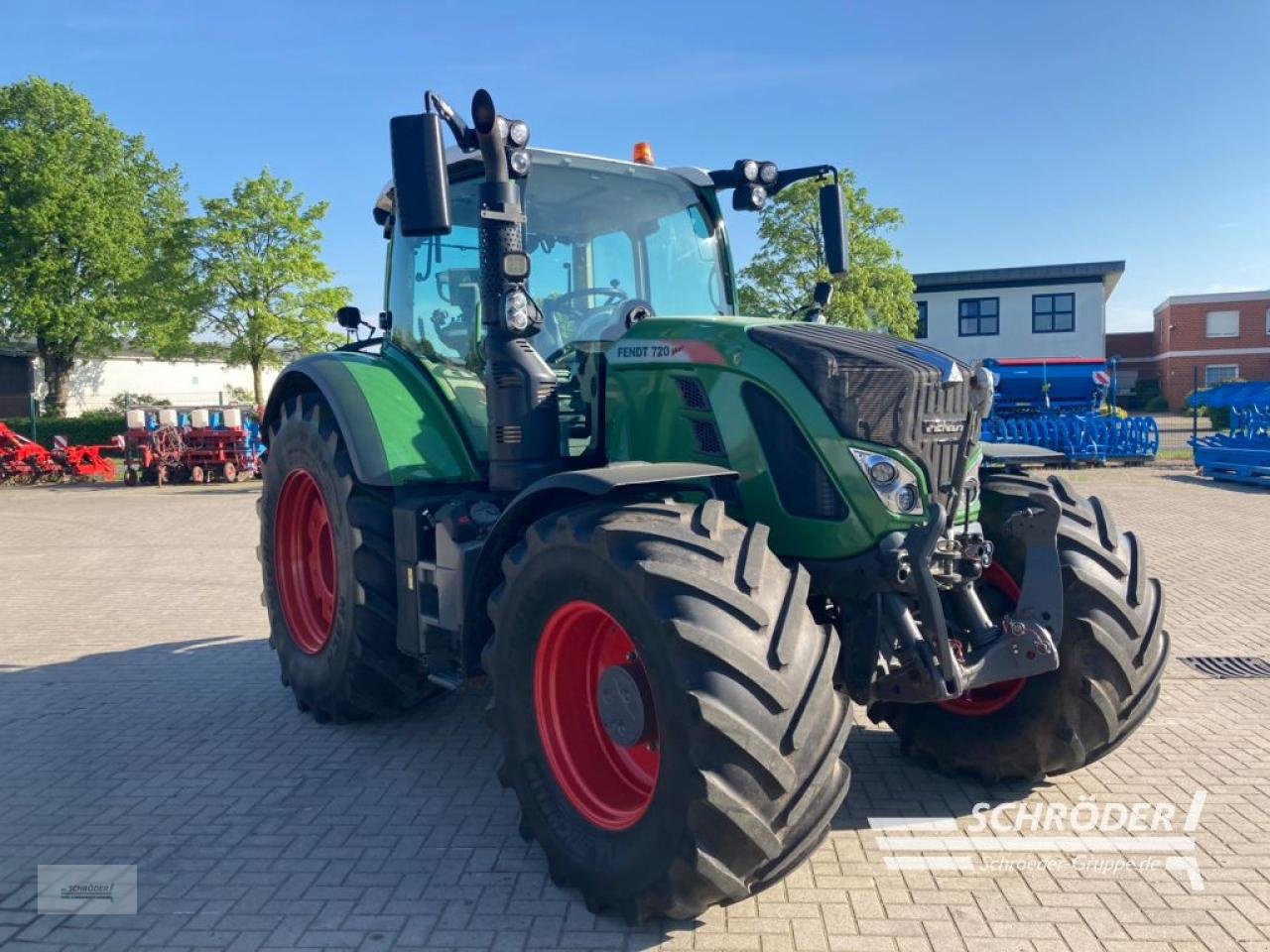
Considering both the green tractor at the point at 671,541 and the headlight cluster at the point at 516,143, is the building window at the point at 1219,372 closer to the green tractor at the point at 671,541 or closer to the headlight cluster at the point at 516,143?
the green tractor at the point at 671,541

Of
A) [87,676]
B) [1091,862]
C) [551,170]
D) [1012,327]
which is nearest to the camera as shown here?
[1091,862]

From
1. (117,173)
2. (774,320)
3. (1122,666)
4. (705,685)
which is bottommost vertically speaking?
(1122,666)

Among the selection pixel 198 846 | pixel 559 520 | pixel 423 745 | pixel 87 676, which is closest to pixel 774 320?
pixel 559 520

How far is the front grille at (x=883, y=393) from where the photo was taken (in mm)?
3250

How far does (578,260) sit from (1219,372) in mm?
49835

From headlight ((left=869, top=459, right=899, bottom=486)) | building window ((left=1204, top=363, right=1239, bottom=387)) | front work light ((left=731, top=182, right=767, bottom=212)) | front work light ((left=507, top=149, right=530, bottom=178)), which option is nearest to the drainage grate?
headlight ((left=869, top=459, right=899, bottom=486))

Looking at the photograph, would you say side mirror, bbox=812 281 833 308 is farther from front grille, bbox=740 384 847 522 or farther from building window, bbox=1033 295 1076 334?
building window, bbox=1033 295 1076 334

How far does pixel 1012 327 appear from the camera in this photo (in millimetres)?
40094

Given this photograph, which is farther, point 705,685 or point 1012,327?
point 1012,327

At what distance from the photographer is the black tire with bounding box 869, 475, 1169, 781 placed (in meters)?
3.50

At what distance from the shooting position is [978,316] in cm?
4041

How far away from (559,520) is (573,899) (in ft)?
4.08

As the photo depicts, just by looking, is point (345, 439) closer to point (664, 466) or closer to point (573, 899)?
point (664, 466)

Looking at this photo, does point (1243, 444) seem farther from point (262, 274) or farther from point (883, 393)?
point (262, 274)
